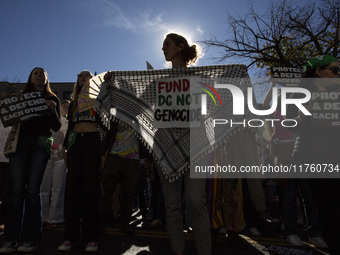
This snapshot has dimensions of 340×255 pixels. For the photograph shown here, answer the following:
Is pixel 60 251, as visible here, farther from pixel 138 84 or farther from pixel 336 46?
pixel 336 46

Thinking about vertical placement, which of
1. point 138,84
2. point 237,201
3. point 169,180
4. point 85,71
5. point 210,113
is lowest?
Result: point 237,201

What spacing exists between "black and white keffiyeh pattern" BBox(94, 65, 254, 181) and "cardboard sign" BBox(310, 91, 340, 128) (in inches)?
21.6

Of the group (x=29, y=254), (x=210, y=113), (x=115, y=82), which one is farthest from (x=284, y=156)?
(x=29, y=254)

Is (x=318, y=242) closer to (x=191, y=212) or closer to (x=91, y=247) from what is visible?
(x=191, y=212)

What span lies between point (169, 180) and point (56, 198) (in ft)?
9.82

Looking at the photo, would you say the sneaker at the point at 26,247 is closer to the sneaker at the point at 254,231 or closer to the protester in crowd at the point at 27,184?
the protester in crowd at the point at 27,184

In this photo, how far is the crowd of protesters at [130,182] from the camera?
2436mm

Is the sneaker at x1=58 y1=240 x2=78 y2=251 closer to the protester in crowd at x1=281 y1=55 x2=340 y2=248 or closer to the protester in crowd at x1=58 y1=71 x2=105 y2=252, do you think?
the protester in crowd at x1=58 y1=71 x2=105 y2=252

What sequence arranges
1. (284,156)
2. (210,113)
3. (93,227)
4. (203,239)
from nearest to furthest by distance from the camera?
(203,239)
(210,113)
(93,227)
(284,156)

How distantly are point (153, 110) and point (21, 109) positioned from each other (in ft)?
5.54

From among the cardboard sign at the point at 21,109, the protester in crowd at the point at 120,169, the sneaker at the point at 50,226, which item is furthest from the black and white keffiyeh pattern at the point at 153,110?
the sneaker at the point at 50,226

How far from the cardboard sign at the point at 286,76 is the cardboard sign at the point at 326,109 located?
262 cm

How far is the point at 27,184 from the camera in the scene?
10.6ft

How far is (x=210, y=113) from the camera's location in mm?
2719
